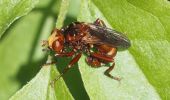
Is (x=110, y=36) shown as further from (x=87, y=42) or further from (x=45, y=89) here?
(x=45, y=89)

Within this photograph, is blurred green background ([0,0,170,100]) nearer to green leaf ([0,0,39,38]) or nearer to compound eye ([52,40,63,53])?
green leaf ([0,0,39,38])

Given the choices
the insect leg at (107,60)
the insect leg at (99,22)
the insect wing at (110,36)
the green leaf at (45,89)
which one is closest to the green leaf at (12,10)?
the green leaf at (45,89)

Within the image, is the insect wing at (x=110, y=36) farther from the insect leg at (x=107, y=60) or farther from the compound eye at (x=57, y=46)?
the compound eye at (x=57, y=46)

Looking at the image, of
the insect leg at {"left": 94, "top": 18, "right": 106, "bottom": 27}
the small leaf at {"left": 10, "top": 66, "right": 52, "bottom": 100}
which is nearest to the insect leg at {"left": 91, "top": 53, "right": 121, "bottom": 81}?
the insect leg at {"left": 94, "top": 18, "right": 106, "bottom": 27}

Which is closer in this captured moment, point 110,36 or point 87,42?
point 110,36

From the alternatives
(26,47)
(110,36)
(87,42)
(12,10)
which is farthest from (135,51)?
(26,47)

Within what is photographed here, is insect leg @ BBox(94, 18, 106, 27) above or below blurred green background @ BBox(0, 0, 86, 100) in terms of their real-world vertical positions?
above
